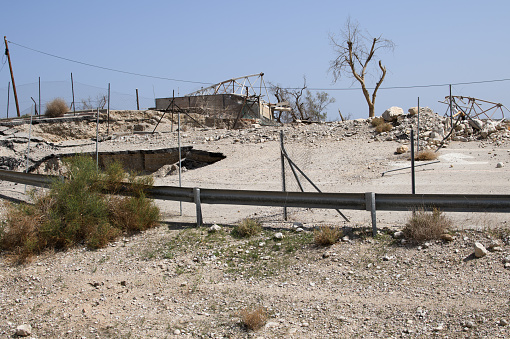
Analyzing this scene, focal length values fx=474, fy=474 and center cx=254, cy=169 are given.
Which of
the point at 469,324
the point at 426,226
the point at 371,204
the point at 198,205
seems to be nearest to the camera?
the point at 469,324

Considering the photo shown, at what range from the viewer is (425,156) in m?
17.9

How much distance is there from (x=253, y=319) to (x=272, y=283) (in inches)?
49.6

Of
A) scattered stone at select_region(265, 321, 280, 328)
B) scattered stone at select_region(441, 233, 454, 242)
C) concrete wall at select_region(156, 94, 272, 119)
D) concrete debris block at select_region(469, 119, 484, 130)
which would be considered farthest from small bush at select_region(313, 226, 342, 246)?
concrete wall at select_region(156, 94, 272, 119)

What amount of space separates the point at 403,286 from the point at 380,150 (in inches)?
554

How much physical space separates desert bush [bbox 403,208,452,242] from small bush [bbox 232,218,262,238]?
272cm

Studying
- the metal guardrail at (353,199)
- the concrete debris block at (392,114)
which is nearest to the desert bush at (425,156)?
the concrete debris block at (392,114)

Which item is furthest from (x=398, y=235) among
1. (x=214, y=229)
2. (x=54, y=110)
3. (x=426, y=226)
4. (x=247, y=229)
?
(x=54, y=110)

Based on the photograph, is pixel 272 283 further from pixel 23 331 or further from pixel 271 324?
pixel 23 331

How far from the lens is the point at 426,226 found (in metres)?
7.70

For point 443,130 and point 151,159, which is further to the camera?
point 151,159

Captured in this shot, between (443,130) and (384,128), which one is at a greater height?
(384,128)

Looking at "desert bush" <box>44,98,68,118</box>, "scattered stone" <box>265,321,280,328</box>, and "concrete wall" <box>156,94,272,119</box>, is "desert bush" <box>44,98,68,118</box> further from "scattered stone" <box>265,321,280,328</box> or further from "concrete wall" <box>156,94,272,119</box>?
"scattered stone" <box>265,321,280,328</box>

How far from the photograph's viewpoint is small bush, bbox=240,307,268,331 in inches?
239

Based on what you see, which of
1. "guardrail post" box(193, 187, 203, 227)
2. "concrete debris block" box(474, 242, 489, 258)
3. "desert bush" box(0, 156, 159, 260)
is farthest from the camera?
"guardrail post" box(193, 187, 203, 227)
